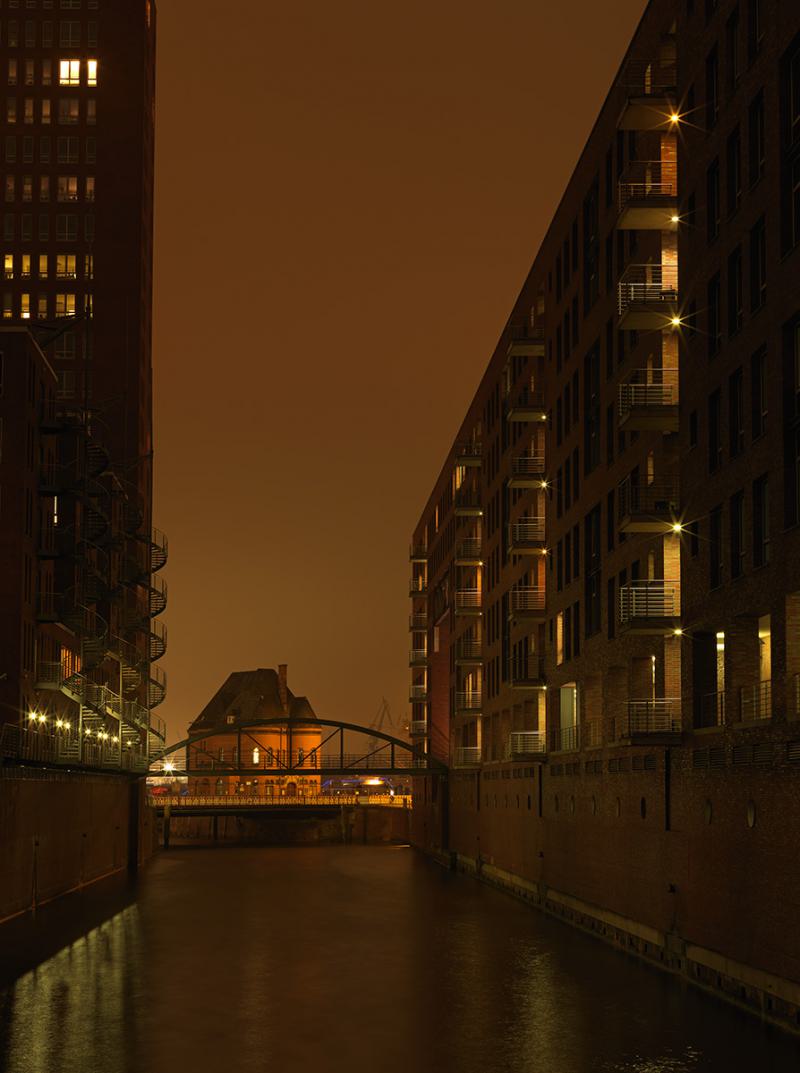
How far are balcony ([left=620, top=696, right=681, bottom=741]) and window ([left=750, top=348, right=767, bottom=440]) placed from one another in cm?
878

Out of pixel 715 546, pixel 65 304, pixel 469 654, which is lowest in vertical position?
pixel 469 654

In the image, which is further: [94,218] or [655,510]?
[94,218]

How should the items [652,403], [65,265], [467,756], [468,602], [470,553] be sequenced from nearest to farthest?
[652,403] < [467,756] < [470,553] < [468,602] < [65,265]

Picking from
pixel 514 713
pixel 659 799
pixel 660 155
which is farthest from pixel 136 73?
pixel 659 799

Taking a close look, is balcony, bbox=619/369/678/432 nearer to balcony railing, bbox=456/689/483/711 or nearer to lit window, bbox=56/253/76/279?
balcony railing, bbox=456/689/483/711

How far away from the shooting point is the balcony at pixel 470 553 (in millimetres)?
83125

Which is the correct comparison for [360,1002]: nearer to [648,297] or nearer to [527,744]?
[648,297]

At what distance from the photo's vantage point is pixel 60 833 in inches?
2431

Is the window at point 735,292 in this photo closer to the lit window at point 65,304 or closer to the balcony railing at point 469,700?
the balcony railing at point 469,700

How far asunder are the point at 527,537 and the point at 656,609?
907 inches

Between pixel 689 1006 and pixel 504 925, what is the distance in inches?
802

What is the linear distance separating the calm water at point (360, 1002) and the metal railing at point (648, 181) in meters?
20.6

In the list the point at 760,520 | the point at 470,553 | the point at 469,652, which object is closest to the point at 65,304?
the point at 470,553

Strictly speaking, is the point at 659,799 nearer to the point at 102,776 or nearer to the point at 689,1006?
the point at 689,1006
